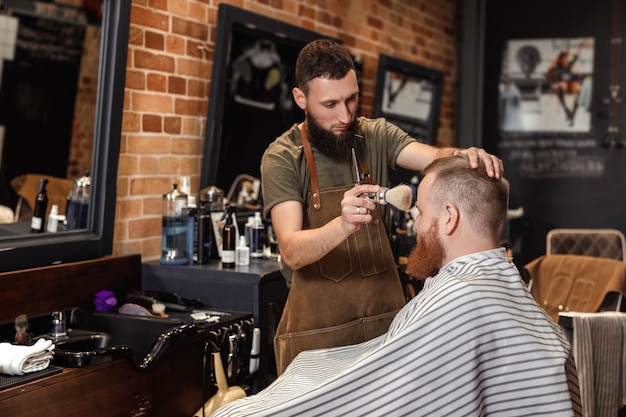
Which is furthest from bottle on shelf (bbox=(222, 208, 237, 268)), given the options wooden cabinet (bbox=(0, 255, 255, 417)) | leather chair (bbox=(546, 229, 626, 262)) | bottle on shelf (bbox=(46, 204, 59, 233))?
leather chair (bbox=(546, 229, 626, 262))

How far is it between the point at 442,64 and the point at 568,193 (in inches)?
50.5

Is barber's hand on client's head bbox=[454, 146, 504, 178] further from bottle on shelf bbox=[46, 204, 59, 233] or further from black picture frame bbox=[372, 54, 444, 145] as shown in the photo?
black picture frame bbox=[372, 54, 444, 145]

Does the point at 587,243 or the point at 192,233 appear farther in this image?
the point at 587,243

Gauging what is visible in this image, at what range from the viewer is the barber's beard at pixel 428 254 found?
197 cm

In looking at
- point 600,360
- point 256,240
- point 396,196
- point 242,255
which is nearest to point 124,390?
point 242,255

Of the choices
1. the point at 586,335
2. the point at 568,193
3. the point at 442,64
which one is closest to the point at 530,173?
the point at 568,193

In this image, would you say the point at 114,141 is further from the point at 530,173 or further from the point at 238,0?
the point at 530,173

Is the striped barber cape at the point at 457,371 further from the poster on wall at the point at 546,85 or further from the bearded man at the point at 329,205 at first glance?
the poster on wall at the point at 546,85

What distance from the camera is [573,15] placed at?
18.1 ft

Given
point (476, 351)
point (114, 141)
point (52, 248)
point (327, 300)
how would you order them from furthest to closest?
point (114, 141) → point (52, 248) → point (327, 300) → point (476, 351)

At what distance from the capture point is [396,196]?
1915 mm

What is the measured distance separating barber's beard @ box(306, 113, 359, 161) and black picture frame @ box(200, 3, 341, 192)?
40.5 inches

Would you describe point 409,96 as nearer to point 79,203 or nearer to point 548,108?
point 548,108

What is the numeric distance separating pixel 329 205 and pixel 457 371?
0.82 metres
